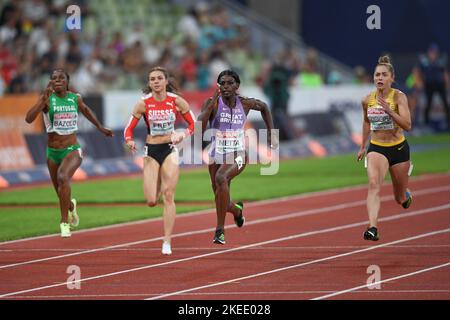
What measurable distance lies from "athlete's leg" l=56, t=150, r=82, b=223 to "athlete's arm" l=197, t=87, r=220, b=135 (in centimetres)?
226

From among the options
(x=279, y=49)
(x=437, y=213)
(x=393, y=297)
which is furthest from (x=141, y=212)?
(x=279, y=49)

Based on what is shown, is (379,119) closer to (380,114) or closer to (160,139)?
(380,114)

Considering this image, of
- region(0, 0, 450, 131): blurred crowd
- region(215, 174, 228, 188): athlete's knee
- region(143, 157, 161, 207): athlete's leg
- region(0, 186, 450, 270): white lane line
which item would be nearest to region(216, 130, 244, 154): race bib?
region(215, 174, 228, 188): athlete's knee

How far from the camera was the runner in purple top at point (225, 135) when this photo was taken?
1545 centimetres

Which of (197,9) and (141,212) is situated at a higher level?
(197,9)

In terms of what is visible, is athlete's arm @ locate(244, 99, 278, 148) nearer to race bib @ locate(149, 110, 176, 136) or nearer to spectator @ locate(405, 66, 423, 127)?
race bib @ locate(149, 110, 176, 136)

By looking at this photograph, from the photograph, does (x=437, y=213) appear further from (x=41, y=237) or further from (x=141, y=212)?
(x=41, y=237)

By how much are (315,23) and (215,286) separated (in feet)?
109

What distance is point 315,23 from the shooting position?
4475 centimetres

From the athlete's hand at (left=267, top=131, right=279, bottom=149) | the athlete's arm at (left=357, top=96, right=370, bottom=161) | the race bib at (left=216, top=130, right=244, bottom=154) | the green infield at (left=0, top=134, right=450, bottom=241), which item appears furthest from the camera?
the green infield at (left=0, top=134, right=450, bottom=241)

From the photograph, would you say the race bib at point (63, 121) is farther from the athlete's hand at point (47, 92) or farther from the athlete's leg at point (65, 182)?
the athlete's leg at point (65, 182)

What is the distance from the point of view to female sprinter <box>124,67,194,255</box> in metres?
14.8

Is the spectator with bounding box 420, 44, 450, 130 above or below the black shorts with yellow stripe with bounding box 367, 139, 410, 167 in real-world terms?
above

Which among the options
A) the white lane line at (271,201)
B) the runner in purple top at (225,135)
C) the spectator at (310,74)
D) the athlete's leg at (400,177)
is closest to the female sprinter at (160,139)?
the runner in purple top at (225,135)
